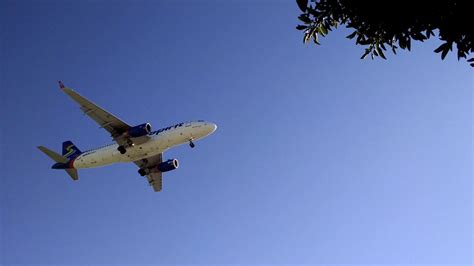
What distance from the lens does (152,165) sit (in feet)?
185

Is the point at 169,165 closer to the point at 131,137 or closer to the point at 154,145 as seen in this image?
the point at 154,145

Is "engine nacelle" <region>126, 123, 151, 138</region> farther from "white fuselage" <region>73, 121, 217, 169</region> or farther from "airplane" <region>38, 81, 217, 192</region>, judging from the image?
"white fuselage" <region>73, 121, 217, 169</region>

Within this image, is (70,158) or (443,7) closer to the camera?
(443,7)

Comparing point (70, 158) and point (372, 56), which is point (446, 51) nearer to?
point (372, 56)

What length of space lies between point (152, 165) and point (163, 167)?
1.79m

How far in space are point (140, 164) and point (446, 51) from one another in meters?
49.2

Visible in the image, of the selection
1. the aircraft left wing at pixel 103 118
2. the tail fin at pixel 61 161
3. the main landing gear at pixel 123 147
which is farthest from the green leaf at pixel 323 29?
the tail fin at pixel 61 161

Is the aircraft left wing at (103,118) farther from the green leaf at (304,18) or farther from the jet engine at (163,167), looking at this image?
the green leaf at (304,18)

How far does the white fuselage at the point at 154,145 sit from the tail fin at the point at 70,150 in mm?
3777

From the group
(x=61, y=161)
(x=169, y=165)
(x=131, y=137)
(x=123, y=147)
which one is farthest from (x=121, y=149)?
(x=61, y=161)

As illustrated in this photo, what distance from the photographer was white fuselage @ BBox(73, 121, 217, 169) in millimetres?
47031

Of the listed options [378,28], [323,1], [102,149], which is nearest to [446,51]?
[378,28]

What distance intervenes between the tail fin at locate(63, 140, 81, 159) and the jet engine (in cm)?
702

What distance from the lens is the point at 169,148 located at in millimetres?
48844
